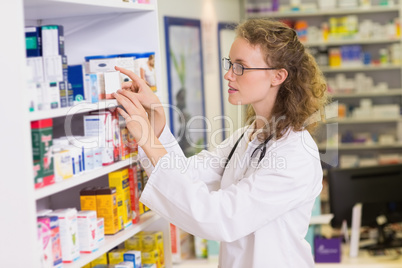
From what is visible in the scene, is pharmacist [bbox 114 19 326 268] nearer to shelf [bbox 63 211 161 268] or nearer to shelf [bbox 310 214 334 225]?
shelf [bbox 63 211 161 268]

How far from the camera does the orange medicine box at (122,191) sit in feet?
7.41

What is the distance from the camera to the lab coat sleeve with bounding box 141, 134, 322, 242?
6.57 feet

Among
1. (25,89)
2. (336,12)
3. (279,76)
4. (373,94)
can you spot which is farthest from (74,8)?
(373,94)

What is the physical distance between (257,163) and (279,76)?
1.15ft

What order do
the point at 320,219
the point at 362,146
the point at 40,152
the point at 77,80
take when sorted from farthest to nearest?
the point at 362,146 → the point at 320,219 → the point at 77,80 → the point at 40,152

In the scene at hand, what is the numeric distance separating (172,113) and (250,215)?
3.03 meters

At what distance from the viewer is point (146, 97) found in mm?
2236

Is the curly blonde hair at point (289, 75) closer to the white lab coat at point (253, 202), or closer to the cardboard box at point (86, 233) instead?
the white lab coat at point (253, 202)

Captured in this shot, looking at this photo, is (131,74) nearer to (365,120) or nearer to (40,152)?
(40,152)

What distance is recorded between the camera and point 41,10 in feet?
6.82

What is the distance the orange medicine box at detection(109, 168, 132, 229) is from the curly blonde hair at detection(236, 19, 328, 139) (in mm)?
594

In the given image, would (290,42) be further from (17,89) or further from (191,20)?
(191,20)

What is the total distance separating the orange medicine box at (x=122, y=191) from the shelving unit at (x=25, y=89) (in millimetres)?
47

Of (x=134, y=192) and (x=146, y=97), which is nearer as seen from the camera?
(x=146, y=97)
